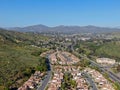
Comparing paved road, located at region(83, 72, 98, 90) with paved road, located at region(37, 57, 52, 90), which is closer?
paved road, located at region(37, 57, 52, 90)

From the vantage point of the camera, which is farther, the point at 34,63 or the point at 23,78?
the point at 34,63

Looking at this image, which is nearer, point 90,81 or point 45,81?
point 45,81

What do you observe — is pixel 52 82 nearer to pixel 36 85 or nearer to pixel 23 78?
pixel 36 85

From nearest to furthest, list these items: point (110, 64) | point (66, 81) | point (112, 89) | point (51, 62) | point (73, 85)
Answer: point (112, 89)
point (73, 85)
point (66, 81)
point (51, 62)
point (110, 64)

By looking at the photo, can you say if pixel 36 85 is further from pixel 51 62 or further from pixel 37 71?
pixel 51 62

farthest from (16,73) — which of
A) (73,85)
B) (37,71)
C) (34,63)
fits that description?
(34,63)

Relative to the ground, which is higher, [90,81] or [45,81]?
[45,81]

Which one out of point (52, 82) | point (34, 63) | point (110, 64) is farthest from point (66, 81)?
point (110, 64)

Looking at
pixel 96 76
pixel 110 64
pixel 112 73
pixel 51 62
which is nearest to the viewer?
pixel 96 76

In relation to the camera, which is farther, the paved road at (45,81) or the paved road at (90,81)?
the paved road at (90,81)
